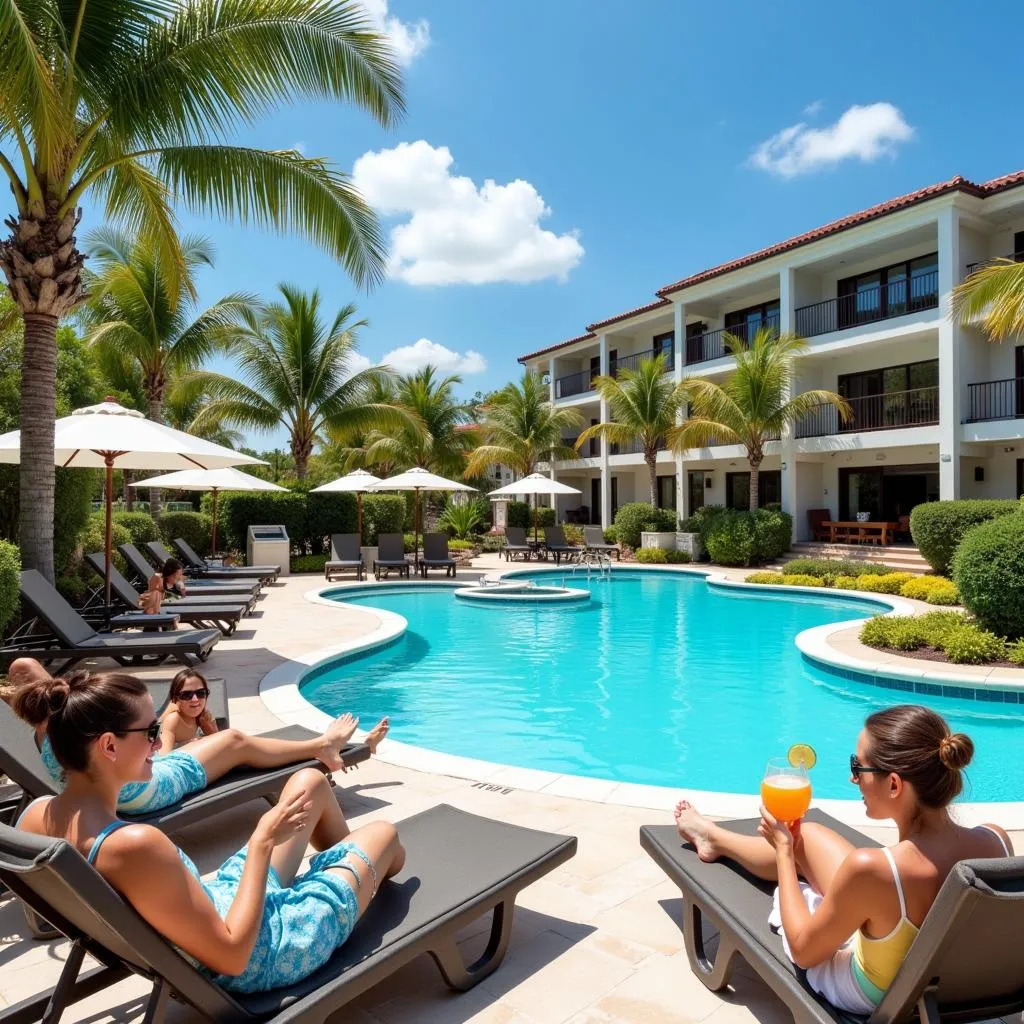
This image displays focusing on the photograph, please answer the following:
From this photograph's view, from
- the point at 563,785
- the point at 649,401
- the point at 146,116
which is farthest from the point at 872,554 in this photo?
the point at 146,116

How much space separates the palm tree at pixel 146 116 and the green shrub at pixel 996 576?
9342 millimetres

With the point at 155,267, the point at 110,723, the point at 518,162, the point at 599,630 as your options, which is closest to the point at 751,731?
the point at 599,630

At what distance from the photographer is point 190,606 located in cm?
1033

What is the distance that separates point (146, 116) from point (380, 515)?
1583cm

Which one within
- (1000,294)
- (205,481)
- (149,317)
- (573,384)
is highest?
(573,384)

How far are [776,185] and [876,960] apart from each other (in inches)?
898

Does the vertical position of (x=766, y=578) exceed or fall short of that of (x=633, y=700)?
it exceeds it

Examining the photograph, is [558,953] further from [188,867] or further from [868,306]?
[868,306]

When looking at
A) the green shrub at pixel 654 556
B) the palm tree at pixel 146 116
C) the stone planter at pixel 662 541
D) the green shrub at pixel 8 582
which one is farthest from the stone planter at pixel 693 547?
the green shrub at pixel 8 582

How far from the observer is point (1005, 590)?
9.24 meters

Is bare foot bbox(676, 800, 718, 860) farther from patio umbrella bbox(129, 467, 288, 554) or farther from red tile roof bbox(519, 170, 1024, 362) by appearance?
red tile roof bbox(519, 170, 1024, 362)

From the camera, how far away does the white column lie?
18.3 meters

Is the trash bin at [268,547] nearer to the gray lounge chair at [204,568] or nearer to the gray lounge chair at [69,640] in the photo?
the gray lounge chair at [204,568]

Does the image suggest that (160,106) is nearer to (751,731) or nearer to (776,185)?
(751,731)
